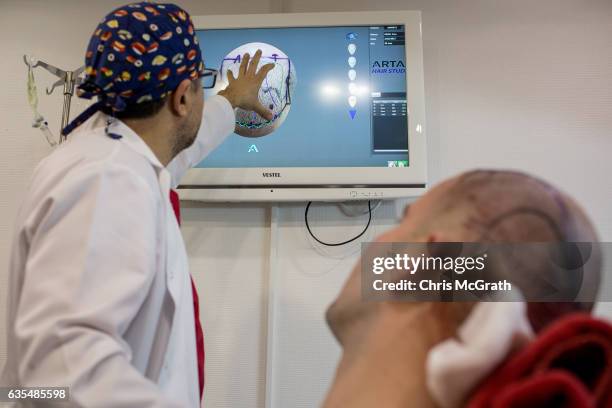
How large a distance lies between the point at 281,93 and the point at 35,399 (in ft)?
4.16

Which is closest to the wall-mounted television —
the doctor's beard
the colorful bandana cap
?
the doctor's beard

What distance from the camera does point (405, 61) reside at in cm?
173

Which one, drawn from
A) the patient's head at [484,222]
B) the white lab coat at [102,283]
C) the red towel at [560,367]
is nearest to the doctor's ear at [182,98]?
the white lab coat at [102,283]

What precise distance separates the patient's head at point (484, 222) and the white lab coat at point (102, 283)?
48 cm

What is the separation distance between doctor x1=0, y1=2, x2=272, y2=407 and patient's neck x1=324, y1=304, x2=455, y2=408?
503mm

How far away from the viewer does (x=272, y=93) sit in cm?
173

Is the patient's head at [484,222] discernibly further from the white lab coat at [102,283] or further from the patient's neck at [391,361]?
the white lab coat at [102,283]

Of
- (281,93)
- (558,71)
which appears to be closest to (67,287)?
(281,93)

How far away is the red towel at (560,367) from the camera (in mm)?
335

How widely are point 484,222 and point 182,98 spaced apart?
91 cm

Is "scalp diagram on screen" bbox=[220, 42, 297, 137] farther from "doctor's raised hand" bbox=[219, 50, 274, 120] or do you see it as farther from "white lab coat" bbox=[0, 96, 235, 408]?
"white lab coat" bbox=[0, 96, 235, 408]

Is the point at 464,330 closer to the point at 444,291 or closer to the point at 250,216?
the point at 444,291

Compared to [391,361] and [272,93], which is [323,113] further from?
[391,361]

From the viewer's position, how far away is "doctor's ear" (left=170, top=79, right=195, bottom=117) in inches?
46.0
